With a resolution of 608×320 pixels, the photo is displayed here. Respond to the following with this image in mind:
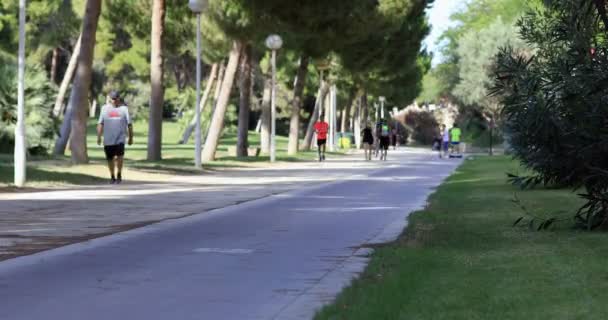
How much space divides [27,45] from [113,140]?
108ft

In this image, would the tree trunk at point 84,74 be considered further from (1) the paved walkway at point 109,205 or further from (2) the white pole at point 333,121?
(2) the white pole at point 333,121

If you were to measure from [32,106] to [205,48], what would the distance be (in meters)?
12.2

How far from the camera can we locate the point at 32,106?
40.2 metres

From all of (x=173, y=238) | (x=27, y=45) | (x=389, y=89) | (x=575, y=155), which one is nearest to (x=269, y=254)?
(x=173, y=238)

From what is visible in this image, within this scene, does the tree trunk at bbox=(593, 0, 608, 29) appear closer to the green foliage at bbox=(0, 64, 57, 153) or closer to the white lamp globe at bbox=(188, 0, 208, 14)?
the white lamp globe at bbox=(188, 0, 208, 14)

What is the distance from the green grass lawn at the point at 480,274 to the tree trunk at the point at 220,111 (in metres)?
26.6

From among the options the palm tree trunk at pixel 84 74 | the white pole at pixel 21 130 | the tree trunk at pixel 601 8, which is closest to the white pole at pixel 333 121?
the palm tree trunk at pixel 84 74

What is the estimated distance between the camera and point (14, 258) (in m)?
12.6

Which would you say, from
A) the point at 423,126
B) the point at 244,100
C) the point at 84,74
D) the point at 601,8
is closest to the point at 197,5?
the point at 84,74

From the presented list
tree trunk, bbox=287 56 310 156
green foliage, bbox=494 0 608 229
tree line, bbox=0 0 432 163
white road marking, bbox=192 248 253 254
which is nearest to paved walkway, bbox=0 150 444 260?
white road marking, bbox=192 248 253 254

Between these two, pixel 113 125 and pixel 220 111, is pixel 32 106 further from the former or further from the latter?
pixel 113 125

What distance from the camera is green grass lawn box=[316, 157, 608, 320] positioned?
8867mm

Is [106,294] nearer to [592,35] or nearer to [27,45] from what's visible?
[592,35]

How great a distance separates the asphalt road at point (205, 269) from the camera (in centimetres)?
941
